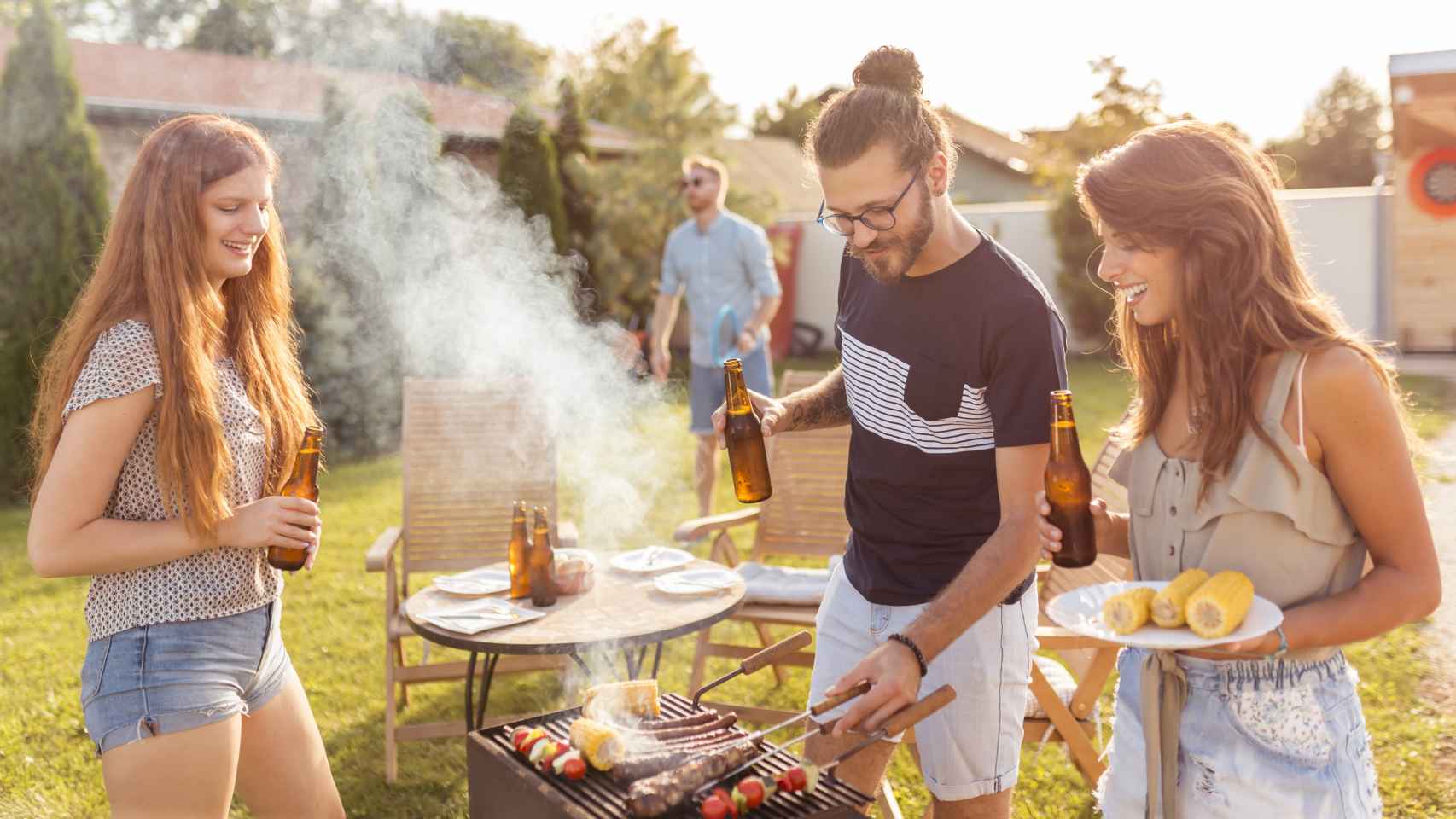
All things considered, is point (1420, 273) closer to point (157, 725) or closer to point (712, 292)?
point (712, 292)

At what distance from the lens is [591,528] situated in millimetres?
6695

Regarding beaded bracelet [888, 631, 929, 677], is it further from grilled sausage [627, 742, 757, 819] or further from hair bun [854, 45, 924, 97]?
hair bun [854, 45, 924, 97]

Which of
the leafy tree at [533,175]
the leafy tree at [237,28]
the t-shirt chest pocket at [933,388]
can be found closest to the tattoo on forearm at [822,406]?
the t-shirt chest pocket at [933,388]

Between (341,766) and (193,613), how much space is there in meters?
2.31

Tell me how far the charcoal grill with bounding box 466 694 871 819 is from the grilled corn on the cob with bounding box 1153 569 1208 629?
2.42 ft

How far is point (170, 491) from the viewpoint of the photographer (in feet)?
8.00

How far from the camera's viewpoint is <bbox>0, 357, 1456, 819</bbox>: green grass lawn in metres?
4.15

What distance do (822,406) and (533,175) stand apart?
10.4 m

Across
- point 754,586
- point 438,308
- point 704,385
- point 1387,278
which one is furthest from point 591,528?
point 1387,278

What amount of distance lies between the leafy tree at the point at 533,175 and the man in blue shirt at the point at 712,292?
539cm

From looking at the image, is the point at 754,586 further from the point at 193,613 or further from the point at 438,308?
the point at 438,308

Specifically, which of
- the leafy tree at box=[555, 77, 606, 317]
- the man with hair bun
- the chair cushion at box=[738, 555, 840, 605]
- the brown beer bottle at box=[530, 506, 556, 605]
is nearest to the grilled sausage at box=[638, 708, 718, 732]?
the man with hair bun

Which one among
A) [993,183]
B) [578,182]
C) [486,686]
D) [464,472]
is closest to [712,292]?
[464,472]

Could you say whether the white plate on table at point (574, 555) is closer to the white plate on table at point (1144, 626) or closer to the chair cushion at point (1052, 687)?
the chair cushion at point (1052, 687)
